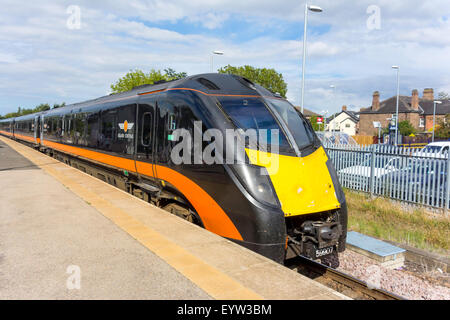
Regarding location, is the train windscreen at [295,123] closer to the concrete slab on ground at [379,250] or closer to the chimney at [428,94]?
the concrete slab on ground at [379,250]

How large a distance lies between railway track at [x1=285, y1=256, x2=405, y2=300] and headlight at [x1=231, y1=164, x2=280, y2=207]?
1615 millimetres

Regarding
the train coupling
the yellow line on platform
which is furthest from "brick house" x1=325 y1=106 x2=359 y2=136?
the train coupling

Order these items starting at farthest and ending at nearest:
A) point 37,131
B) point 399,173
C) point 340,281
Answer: point 37,131 < point 399,173 < point 340,281

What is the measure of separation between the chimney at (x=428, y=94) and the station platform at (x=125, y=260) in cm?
7186

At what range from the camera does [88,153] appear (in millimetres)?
12312

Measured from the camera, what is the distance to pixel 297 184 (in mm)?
5266

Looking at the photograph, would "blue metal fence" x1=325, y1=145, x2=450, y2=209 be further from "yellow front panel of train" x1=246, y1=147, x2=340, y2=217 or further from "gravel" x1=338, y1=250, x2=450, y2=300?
"yellow front panel of train" x1=246, y1=147, x2=340, y2=217

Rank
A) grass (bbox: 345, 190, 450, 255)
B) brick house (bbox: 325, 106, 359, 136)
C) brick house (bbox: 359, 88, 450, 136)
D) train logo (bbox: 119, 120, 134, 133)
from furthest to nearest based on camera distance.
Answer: brick house (bbox: 325, 106, 359, 136) < brick house (bbox: 359, 88, 450, 136) < train logo (bbox: 119, 120, 134, 133) < grass (bbox: 345, 190, 450, 255)

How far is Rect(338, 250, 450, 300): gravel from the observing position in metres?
5.45

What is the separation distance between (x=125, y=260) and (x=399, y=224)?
7095 mm

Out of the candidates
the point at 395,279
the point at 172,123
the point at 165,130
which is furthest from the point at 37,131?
the point at 395,279

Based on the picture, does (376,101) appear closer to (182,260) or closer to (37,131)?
(37,131)

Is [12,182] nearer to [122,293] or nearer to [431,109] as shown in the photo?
[122,293]

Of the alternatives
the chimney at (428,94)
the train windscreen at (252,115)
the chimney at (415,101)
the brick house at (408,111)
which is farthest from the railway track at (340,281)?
the chimney at (428,94)
